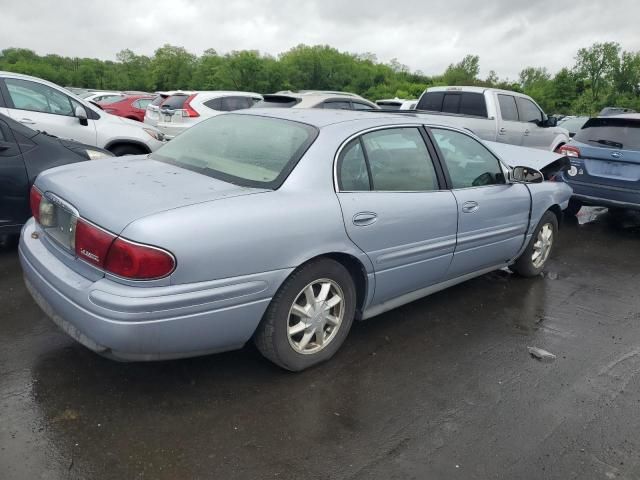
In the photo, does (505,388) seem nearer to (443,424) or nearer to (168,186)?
(443,424)

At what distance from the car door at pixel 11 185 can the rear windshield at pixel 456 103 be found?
7.46 meters

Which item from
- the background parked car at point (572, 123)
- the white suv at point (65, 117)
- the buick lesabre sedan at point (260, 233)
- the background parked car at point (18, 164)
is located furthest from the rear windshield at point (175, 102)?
the background parked car at point (572, 123)

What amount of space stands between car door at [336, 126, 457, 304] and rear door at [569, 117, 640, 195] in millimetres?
4275

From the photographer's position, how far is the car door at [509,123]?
9594mm

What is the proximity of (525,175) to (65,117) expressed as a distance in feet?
19.1

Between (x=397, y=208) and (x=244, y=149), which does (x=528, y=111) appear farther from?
(x=244, y=149)

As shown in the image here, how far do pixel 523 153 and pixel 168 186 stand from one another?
15.7 feet

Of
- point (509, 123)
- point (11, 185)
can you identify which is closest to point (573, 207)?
point (509, 123)

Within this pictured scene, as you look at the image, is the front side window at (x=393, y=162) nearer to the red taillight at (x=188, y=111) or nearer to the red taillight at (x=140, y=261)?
the red taillight at (x=140, y=261)

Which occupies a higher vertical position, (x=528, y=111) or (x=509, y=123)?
(x=528, y=111)

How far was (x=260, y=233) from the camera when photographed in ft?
8.75

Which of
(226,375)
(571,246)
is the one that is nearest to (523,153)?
(571,246)

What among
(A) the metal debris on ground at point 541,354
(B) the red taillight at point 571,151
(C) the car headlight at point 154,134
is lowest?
(A) the metal debris on ground at point 541,354

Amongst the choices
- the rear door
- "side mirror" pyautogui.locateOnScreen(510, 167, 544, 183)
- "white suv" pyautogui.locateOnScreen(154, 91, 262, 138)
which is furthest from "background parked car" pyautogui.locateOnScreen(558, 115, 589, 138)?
"side mirror" pyautogui.locateOnScreen(510, 167, 544, 183)
